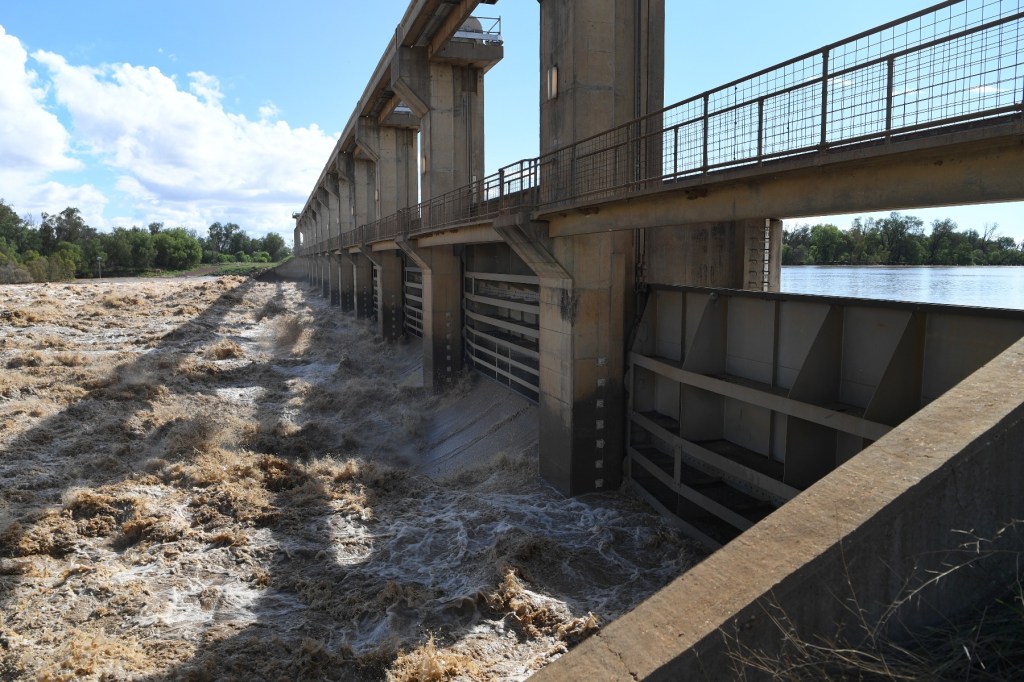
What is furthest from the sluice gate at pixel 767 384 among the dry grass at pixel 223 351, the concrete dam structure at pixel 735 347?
the dry grass at pixel 223 351

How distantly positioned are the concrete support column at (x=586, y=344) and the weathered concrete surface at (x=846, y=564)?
357 inches

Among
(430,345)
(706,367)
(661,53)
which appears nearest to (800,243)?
(430,345)

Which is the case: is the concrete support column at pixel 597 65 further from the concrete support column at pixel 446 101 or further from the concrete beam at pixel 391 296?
the concrete beam at pixel 391 296

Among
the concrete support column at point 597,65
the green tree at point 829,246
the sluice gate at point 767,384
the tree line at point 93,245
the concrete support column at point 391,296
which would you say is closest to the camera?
the sluice gate at point 767,384

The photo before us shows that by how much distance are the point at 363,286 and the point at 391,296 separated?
32.5 feet

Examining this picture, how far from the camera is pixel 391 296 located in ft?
107

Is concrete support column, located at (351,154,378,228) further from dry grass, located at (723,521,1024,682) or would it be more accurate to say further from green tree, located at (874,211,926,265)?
dry grass, located at (723,521,1024,682)

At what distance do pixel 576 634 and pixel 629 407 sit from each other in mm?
5655

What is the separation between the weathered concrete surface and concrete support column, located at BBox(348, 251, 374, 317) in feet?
125

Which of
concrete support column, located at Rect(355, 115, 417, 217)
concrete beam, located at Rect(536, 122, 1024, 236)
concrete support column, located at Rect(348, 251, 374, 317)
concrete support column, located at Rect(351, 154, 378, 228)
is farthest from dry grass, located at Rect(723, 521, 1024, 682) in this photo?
concrete support column, located at Rect(351, 154, 378, 228)

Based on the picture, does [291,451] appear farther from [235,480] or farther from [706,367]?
[706,367]

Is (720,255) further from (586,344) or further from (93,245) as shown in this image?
(93,245)

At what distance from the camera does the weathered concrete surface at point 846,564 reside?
3.49m

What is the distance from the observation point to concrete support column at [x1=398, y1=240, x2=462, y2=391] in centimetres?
2345
